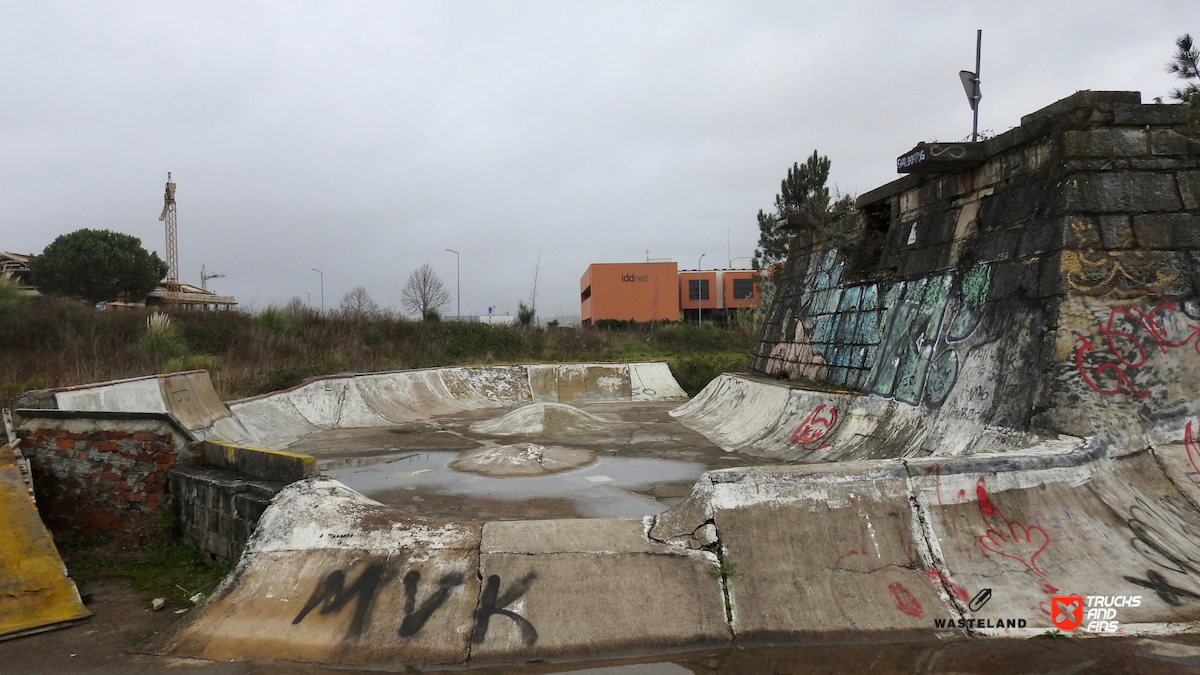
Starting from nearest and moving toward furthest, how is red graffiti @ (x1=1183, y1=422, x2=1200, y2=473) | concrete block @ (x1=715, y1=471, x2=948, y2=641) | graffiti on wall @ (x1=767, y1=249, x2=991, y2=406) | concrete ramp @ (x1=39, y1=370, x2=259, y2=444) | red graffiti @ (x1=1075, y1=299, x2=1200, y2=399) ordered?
concrete block @ (x1=715, y1=471, x2=948, y2=641)
red graffiti @ (x1=1183, y1=422, x2=1200, y2=473)
red graffiti @ (x1=1075, y1=299, x2=1200, y2=399)
graffiti on wall @ (x1=767, y1=249, x2=991, y2=406)
concrete ramp @ (x1=39, y1=370, x2=259, y2=444)

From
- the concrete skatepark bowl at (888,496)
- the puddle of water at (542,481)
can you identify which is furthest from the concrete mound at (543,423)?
the puddle of water at (542,481)

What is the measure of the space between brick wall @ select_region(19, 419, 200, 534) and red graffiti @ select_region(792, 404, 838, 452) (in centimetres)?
677

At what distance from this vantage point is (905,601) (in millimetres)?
3775

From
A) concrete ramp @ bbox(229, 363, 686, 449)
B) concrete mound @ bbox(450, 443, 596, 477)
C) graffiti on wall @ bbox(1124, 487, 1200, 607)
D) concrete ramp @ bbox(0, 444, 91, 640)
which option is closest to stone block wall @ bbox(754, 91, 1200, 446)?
graffiti on wall @ bbox(1124, 487, 1200, 607)

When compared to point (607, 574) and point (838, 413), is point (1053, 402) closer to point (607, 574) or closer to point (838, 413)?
point (838, 413)

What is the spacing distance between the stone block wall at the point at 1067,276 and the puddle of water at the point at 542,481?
296cm

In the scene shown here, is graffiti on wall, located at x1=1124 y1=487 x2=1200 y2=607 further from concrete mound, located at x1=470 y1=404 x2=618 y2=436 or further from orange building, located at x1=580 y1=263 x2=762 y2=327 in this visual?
orange building, located at x1=580 y1=263 x2=762 y2=327

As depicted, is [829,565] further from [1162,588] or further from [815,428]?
[815,428]

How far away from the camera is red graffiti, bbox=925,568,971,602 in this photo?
3797 millimetres

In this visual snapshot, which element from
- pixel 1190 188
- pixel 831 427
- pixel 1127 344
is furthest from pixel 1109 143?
pixel 831 427

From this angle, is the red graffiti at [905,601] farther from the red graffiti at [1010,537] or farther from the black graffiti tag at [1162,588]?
the black graffiti tag at [1162,588]

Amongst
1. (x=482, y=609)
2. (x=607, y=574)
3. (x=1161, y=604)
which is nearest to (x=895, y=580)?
(x=1161, y=604)

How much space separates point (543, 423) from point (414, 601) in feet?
24.1

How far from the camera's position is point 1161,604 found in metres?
3.69
